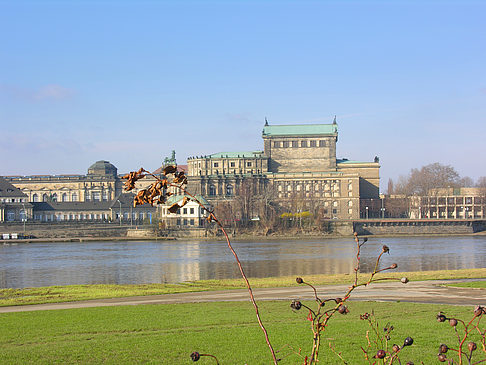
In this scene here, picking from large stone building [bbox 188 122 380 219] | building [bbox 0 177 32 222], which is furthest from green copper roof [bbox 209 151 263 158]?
building [bbox 0 177 32 222]

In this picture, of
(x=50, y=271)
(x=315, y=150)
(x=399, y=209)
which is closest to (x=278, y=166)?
(x=315, y=150)

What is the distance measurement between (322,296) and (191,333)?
11.4 meters

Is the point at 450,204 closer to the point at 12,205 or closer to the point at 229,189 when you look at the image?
the point at 229,189

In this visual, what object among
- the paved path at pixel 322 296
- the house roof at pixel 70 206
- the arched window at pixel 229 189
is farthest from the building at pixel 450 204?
the paved path at pixel 322 296

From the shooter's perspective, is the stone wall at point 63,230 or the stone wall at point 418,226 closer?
the stone wall at point 63,230

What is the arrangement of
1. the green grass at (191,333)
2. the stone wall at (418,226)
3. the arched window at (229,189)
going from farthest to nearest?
1. the arched window at (229,189)
2. the stone wall at (418,226)
3. the green grass at (191,333)

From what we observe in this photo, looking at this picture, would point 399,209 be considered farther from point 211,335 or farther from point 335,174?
point 211,335

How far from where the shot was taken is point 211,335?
1834 cm

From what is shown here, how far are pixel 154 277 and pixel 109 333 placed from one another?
32981mm

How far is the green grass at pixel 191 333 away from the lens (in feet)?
51.3

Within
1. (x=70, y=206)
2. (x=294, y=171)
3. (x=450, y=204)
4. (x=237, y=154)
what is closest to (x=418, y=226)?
(x=294, y=171)

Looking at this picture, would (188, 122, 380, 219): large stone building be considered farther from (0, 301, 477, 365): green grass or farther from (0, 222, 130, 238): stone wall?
(0, 301, 477, 365): green grass

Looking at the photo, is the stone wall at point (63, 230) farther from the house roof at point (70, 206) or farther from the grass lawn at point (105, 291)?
the grass lawn at point (105, 291)

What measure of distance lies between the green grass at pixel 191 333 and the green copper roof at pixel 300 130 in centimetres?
15345
